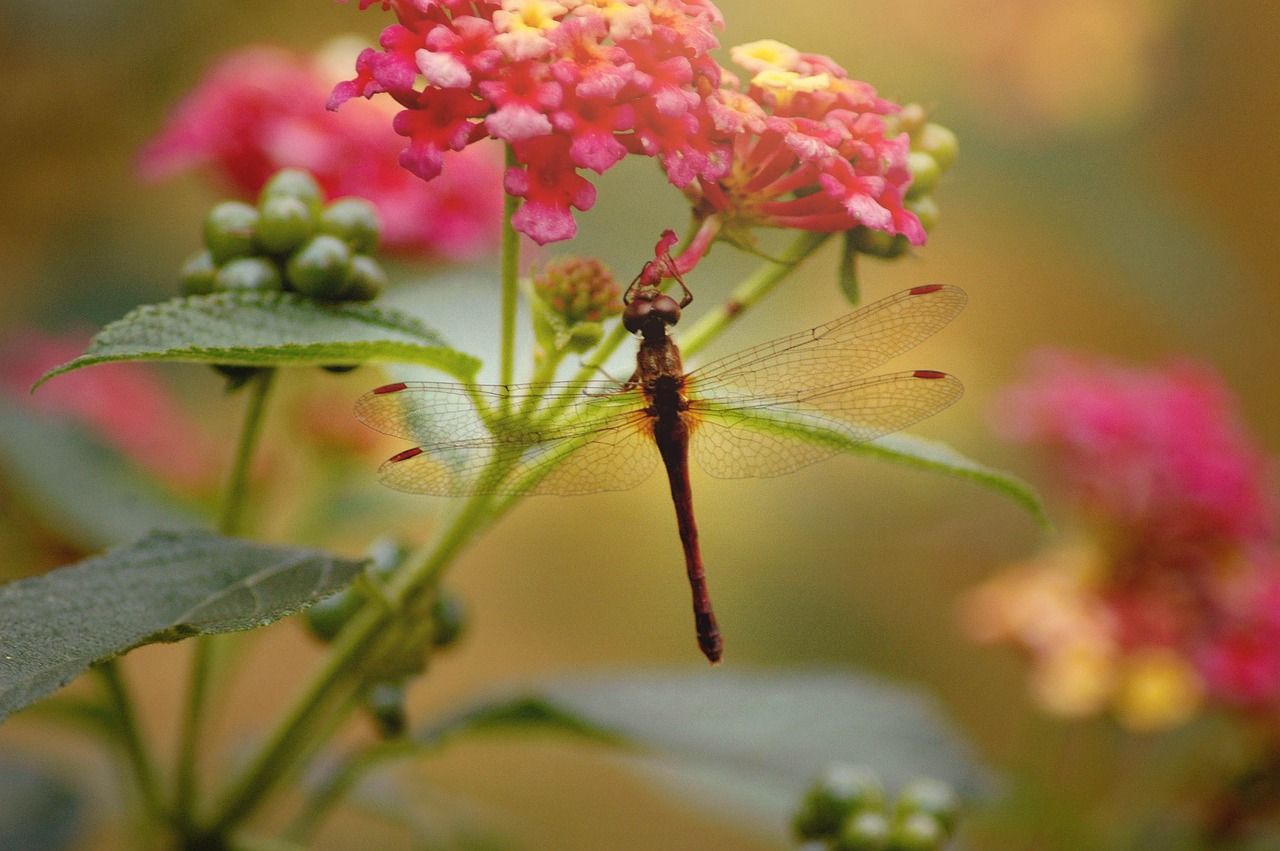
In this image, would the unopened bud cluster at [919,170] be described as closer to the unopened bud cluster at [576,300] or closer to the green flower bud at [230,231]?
the unopened bud cluster at [576,300]

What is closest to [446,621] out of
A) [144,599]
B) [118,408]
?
[144,599]

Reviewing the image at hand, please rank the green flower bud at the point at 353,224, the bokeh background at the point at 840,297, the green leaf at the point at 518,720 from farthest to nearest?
the bokeh background at the point at 840,297 → the green leaf at the point at 518,720 → the green flower bud at the point at 353,224

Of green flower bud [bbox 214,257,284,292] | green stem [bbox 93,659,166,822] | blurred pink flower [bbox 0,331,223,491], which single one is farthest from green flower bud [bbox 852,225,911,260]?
blurred pink flower [bbox 0,331,223,491]

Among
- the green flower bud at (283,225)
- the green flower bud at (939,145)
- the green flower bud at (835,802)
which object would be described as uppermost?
the green flower bud at (939,145)

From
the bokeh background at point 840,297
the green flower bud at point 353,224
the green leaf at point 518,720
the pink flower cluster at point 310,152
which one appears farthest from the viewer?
the bokeh background at point 840,297

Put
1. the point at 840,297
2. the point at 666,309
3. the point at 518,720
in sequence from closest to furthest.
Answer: the point at 666,309 < the point at 518,720 < the point at 840,297

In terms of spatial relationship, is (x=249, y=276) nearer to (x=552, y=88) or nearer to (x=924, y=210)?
(x=552, y=88)

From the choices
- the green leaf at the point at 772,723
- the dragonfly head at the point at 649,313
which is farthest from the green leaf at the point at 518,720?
the dragonfly head at the point at 649,313

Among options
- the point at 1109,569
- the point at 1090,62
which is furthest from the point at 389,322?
the point at 1090,62
